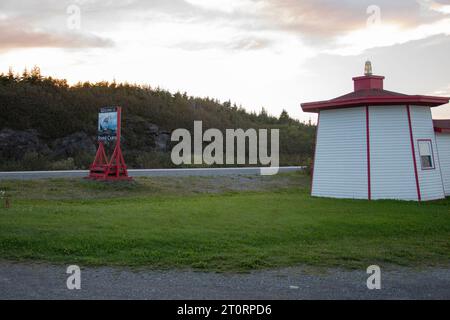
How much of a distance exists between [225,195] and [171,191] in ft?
8.14

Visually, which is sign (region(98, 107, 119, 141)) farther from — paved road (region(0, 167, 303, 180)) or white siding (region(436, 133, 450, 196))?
white siding (region(436, 133, 450, 196))

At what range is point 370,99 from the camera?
22.2m

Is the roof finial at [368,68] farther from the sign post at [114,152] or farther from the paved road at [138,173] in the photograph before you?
the sign post at [114,152]

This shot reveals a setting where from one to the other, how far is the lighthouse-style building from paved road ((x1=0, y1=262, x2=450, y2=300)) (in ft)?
39.5

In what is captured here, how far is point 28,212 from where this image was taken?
1647cm

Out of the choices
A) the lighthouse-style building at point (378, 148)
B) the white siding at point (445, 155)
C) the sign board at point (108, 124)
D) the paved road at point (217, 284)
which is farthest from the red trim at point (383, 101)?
the paved road at point (217, 284)

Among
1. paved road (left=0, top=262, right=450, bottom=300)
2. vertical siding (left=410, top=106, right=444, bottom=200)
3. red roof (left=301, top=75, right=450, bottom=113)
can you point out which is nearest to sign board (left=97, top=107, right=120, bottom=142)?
red roof (left=301, top=75, right=450, bottom=113)

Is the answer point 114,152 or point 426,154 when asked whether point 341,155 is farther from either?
point 114,152

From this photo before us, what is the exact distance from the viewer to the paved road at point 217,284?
854 cm

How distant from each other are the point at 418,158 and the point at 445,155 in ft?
14.3

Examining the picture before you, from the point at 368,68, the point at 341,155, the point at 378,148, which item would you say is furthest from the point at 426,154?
the point at 368,68

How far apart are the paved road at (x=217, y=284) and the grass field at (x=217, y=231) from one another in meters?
0.75
